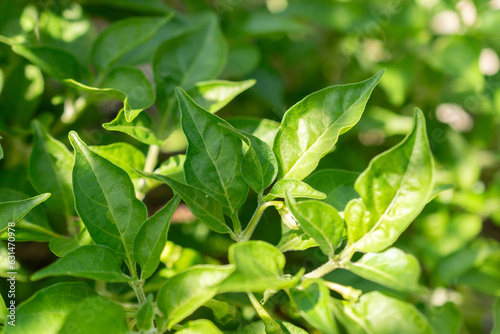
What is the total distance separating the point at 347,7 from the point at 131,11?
55 centimetres

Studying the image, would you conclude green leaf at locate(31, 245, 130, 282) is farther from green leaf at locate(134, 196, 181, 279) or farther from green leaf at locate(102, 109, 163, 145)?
green leaf at locate(102, 109, 163, 145)

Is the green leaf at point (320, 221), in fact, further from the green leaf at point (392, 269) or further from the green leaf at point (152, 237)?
the green leaf at point (152, 237)

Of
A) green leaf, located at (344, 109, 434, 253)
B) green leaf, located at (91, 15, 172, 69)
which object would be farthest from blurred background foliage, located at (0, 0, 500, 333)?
green leaf, located at (344, 109, 434, 253)

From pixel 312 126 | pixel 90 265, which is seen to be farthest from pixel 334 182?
pixel 90 265

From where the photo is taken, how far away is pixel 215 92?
0.73 m

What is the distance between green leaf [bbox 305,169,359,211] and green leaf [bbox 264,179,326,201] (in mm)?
89

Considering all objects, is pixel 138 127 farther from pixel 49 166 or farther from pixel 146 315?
pixel 146 315

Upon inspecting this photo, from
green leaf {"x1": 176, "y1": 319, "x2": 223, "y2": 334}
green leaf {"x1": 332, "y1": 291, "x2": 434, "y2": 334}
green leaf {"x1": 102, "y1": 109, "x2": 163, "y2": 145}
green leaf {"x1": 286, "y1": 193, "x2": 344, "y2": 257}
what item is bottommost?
green leaf {"x1": 176, "y1": 319, "x2": 223, "y2": 334}

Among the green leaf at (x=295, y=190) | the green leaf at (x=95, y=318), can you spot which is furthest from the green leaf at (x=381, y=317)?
the green leaf at (x=95, y=318)

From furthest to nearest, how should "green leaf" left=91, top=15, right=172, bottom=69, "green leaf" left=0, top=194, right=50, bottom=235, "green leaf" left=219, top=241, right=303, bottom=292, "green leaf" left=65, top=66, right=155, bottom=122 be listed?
"green leaf" left=91, top=15, right=172, bottom=69, "green leaf" left=65, top=66, right=155, bottom=122, "green leaf" left=0, top=194, right=50, bottom=235, "green leaf" left=219, top=241, right=303, bottom=292

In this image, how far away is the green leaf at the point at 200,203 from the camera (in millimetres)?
548

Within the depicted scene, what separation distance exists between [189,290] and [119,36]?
0.53m

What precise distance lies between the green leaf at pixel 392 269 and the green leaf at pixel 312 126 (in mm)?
129

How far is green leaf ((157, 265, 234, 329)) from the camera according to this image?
0.47m
